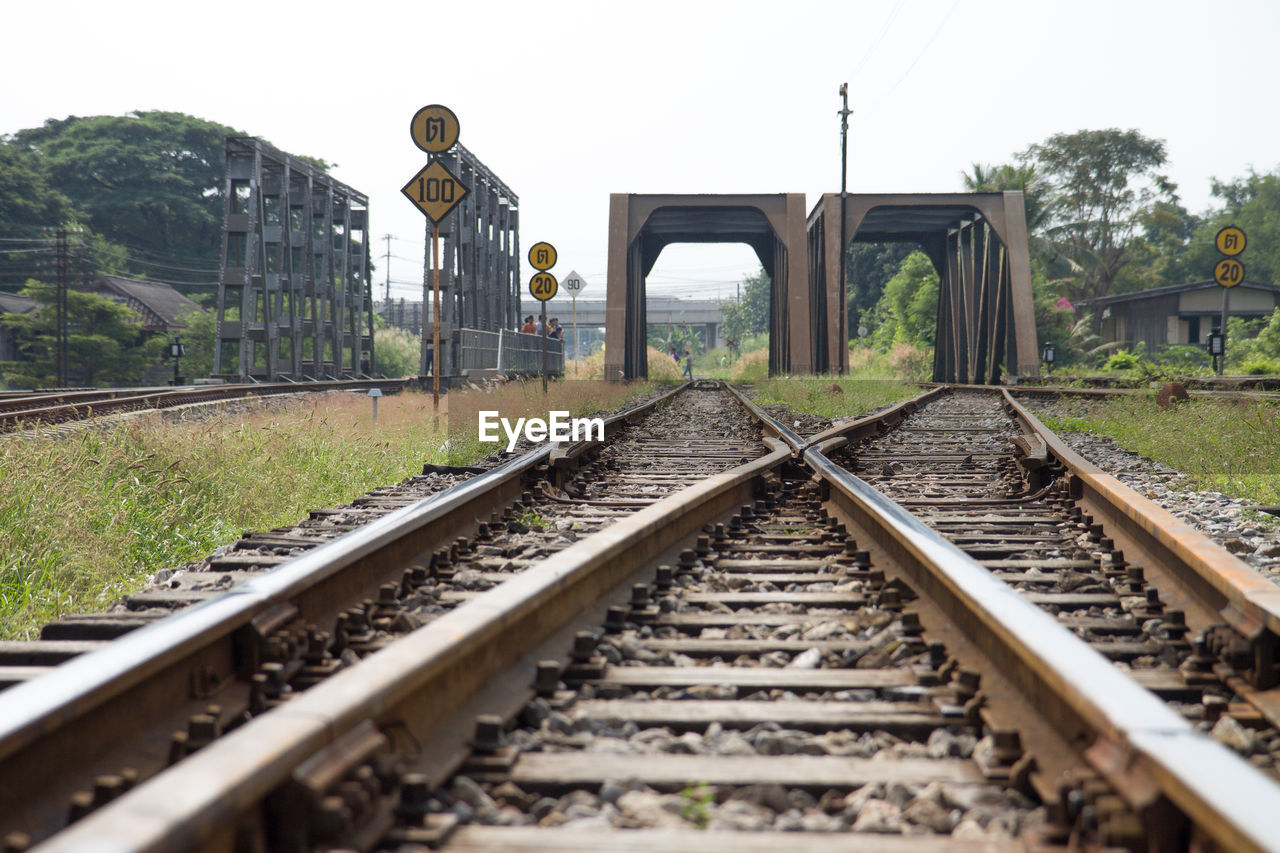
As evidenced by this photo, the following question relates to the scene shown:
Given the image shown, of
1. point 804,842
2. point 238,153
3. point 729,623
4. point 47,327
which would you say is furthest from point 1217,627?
point 47,327

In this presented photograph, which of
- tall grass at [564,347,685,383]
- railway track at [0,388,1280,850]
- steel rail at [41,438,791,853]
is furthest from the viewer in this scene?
tall grass at [564,347,685,383]

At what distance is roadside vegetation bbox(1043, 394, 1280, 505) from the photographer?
6.24 metres

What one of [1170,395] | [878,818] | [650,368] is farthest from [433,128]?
[650,368]

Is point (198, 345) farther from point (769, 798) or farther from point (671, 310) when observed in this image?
point (671, 310)

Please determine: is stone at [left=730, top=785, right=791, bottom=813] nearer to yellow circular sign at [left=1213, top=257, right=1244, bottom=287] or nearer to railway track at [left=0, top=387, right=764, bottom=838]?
railway track at [left=0, top=387, right=764, bottom=838]

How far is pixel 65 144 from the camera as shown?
2409 inches

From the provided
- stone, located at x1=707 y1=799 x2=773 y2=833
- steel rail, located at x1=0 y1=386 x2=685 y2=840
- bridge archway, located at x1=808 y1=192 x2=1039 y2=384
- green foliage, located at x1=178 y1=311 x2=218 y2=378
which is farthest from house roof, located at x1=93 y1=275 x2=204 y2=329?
stone, located at x1=707 y1=799 x2=773 y2=833

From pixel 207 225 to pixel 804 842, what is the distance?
223 feet

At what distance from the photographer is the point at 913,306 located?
41.2 metres

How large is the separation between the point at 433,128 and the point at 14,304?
163ft

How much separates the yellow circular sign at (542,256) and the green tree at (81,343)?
2988cm

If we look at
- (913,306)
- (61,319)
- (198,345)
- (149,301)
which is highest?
(149,301)

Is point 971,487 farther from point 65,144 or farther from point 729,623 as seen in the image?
point 65,144

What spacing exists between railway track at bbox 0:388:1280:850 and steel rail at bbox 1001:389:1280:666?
0.03 meters
